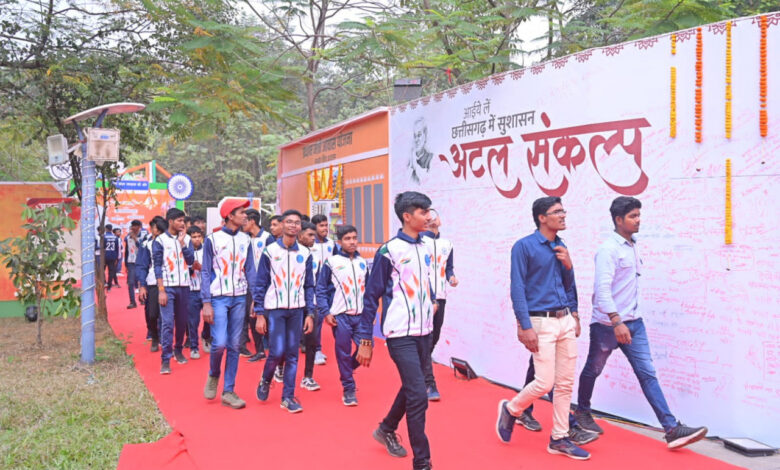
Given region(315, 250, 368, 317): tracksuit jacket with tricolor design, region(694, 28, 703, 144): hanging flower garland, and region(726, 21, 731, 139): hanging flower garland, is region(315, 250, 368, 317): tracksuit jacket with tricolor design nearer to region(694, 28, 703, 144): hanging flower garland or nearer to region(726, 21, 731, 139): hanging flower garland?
region(694, 28, 703, 144): hanging flower garland

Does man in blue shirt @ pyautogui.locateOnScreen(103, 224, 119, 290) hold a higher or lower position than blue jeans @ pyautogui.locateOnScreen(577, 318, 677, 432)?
higher

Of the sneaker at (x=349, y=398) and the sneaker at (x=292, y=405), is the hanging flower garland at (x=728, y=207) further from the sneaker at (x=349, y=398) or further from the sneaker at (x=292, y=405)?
the sneaker at (x=292, y=405)

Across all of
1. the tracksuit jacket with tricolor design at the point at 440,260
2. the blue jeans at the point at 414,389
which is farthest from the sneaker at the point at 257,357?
the blue jeans at the point at 414,389

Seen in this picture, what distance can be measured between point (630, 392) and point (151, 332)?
6478mm

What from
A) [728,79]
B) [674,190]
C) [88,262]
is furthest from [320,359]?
[728,79]

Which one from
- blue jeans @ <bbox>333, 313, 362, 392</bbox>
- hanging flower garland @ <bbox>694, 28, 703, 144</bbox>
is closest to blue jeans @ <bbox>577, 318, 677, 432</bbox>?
hanging flower garland @ <bbox>694, 28, 703, 144</bbox>

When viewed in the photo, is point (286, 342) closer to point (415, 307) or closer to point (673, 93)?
point (415, 307)

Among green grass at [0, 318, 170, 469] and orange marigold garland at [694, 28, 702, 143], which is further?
orange marigold garland at [694, 28, 702, 143]

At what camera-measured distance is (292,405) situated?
21.2ft

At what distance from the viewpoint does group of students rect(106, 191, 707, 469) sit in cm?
479

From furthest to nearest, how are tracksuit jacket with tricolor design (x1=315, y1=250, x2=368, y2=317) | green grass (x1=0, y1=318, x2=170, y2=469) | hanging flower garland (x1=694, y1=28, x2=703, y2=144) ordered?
tracksuit jacket with tricolor design (x1=315, y1=250, x2=368, y2=317)
hanging flower garland (x1=694, y1=28, x2=703, y2=144)
green grass (x1=0, y1=318, x2=170, y2=469)

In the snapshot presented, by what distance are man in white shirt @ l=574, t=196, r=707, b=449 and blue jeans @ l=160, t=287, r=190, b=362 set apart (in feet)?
16.8

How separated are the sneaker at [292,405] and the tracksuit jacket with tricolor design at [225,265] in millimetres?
1089

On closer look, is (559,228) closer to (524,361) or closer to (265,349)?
(524,361)
